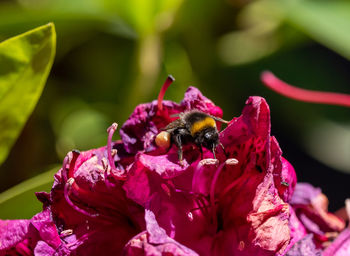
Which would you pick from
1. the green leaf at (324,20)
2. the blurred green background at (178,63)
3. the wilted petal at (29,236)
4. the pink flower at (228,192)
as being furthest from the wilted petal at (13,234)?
the green leaf at (324,20)

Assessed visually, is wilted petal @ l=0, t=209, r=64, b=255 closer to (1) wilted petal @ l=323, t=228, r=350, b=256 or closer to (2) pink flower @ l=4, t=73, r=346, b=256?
(2) pink flower @ l=4, t=73, r=346, b=256

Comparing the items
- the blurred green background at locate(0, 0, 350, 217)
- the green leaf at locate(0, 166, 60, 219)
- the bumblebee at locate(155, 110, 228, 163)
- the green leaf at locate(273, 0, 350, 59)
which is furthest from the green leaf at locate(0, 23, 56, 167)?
the green leaf at locate(273, 0, 350, 59)

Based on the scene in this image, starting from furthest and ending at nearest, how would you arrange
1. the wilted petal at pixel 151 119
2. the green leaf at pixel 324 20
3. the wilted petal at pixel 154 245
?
the green leaf at pixel 324 20 < the wilted petal at pixel 151 119 < the wilted petal at pixel 154 245

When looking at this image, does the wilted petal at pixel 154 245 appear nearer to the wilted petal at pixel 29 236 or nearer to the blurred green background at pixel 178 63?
the wilted petal at pixel 29 236

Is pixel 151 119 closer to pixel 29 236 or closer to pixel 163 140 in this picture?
pixel 163 140

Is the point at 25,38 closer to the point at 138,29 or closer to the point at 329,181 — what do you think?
the point at 138,29

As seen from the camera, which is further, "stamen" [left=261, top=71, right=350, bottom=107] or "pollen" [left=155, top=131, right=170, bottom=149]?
"stamen" [left=261, top=71, right=350, bottom=107]

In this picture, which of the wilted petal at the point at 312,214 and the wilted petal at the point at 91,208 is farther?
the wilted petal at the point at 312,214

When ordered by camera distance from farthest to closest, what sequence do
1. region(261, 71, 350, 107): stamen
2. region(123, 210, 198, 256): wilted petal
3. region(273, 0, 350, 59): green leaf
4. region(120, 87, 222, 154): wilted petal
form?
region(273, 0, 350, 59): green leaf < region(261, 71, 350, 107): stamen < region(120, 87, 222, 154): wilted petal < region(123, 210, 198, 256): wilted petal

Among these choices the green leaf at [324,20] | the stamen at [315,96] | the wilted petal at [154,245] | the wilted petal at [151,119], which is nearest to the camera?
the wilted petal at [154,245]
